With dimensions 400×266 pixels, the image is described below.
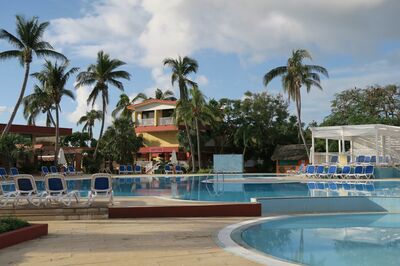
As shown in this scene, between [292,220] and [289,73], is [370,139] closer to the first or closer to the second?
[289,73]

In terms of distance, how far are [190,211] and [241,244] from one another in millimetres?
3421

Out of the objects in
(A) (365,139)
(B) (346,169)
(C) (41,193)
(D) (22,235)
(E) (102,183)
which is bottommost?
(D) (22,235)

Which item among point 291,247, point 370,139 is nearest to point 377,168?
point 370,139

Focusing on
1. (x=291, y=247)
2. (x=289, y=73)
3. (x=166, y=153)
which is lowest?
(x=291, y=247)

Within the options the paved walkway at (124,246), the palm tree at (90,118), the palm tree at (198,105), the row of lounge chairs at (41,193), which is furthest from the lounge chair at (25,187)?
the palm tree at (90,118)

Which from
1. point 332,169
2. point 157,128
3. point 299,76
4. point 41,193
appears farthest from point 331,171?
point 157,128

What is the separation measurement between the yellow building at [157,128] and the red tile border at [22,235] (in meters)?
33.9

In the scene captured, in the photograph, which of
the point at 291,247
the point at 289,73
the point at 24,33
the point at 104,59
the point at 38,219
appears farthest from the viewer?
the point at 104,59

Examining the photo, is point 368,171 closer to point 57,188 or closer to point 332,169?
point 332,169

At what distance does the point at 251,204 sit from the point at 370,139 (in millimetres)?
25563

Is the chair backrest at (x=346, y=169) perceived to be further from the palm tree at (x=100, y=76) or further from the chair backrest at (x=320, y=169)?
the palm tree at (x=100, y=76)

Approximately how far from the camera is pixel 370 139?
1320 inches

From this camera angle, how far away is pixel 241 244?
721 cm

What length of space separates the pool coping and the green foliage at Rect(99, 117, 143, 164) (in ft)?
88.6
